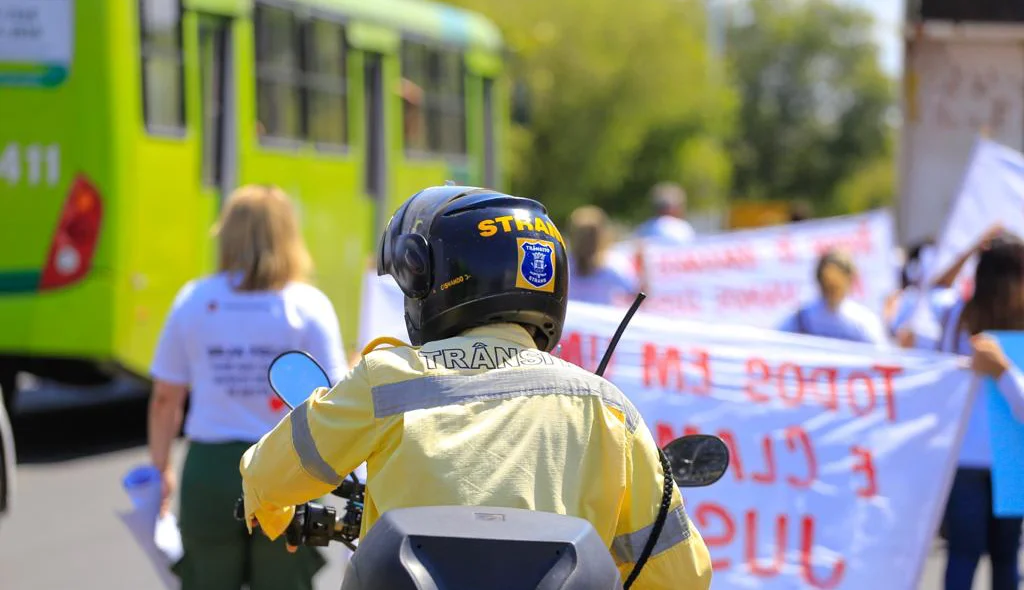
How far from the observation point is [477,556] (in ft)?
7.43

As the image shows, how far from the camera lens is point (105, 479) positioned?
10.4 meters

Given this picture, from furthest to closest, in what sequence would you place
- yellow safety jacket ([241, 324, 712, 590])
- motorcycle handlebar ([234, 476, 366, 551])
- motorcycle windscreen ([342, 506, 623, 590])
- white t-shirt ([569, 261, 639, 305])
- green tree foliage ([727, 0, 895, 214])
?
green tree foliage ([727, 0, 895, 214]), white t-shirt ([569, 261, 639, 305]), motorcycle handlebar ([234, 476, 366, 551]), yellow safety jacket ([241, 324, 712, 590]), motorcycle windscreen ([342, 506, 623, 590])

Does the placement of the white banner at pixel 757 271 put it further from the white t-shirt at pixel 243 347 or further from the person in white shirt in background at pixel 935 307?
the white t-shirt at pixel 243 347

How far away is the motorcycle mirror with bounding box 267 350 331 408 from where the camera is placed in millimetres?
2949

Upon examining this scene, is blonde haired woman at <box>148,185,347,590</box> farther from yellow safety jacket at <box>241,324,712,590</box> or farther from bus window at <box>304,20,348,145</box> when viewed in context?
bus window at <box>304,20,348,145</box>

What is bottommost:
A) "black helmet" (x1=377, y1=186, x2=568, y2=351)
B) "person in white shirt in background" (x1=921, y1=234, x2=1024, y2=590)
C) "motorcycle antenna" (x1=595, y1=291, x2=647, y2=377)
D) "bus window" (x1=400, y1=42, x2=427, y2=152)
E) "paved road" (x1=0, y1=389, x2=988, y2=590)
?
"paved road" (x1=0, y1=389, x2=988, y2=590)

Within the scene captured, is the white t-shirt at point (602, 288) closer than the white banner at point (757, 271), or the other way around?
the white t-shirt at point (602, 288)

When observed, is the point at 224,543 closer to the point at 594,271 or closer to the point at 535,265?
the point at 535,265

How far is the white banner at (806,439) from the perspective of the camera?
5195 mm

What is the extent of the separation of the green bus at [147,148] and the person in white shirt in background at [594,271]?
300 cm

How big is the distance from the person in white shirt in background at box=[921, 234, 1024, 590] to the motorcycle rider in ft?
10.8

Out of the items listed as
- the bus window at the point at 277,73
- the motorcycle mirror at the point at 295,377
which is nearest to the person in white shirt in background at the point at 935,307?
the motorcycle mirror at the point at 295,377

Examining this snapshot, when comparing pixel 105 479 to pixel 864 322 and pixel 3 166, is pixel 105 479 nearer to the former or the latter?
pixel 3 166

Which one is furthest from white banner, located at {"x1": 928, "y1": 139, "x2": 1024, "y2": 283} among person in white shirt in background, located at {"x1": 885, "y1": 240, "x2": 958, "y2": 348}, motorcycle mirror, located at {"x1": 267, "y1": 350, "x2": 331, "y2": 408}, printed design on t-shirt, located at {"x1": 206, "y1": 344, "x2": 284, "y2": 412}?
motorcycle mirror, located at {"x1": 267, "y1": 350, "x2": 331, "y2": 408}
